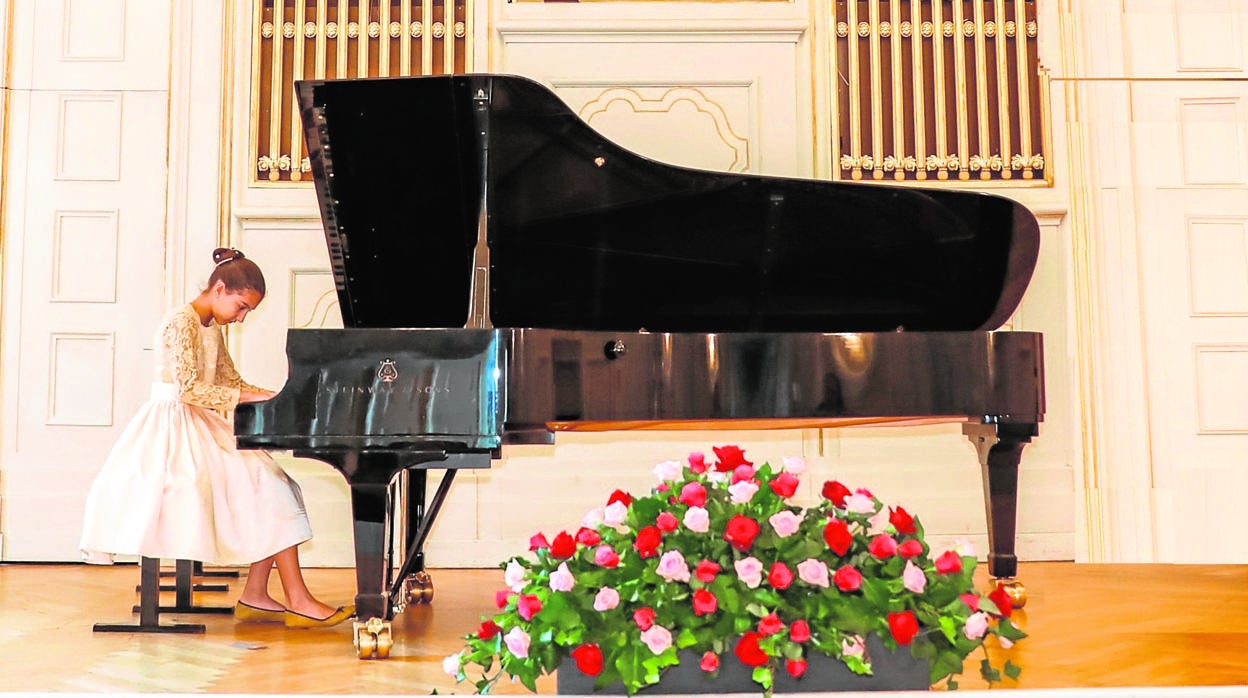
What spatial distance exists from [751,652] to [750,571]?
11cm

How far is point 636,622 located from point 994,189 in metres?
3.20

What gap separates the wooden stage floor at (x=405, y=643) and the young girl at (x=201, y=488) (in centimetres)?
18

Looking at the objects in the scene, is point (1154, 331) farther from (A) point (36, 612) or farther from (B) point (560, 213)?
(A) point (36, 612)

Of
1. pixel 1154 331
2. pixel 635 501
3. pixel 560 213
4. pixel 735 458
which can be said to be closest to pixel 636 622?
pixel 635 501

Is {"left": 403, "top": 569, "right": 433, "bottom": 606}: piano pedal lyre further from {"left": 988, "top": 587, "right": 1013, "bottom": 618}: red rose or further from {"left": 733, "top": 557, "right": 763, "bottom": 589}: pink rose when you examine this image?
{"left": 988, "top": 587, "right": 1013, "bottom": 618}: red rose

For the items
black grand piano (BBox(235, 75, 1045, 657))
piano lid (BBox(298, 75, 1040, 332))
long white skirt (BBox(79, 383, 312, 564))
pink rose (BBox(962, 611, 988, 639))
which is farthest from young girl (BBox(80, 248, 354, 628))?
pink rose (BBox(962, 611, 988, 639))

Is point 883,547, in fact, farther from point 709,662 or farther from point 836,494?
point 709,662

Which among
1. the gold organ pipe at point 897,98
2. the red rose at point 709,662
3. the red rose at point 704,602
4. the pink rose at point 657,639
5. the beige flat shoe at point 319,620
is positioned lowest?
the beige flat shoe at point 319,620

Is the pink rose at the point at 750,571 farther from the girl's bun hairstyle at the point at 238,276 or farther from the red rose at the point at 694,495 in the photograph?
the girl's bun hairstyle at the point at 238,276

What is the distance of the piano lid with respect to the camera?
8.11ft

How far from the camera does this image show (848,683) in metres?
1.58

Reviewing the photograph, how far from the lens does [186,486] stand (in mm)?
2695

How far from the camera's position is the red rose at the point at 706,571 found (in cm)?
150

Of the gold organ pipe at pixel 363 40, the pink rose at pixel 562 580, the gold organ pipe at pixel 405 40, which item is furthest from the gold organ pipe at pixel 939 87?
the pink rose at pixel 562 580
